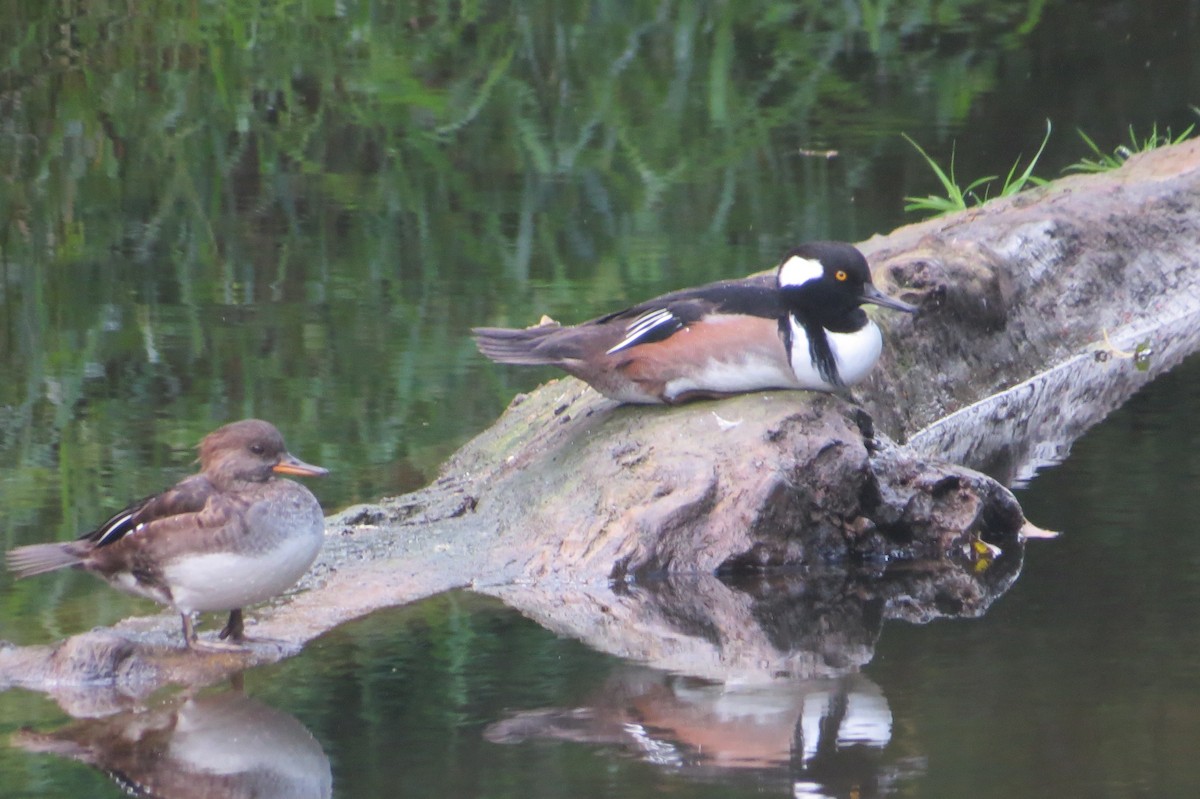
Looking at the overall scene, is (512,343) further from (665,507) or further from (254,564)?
(254,564)

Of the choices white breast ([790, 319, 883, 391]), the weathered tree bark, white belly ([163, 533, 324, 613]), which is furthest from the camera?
white breast ([790, 319, 883, 391])

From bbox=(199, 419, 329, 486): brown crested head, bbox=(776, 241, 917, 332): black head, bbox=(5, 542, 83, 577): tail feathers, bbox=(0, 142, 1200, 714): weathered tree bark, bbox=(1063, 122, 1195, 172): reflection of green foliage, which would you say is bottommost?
bbox=(0, 142, 1200, 714): weathered tree bark

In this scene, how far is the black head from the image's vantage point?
5.83 meters

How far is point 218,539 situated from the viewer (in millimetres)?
4797

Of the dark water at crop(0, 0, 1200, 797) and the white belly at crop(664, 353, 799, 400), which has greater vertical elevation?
the white belly at crop(664, 353, 799, 400)

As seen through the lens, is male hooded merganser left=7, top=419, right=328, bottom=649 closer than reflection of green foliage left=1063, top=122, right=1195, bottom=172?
Yes

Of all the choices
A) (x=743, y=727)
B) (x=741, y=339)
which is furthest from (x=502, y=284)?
(x=743, y=727)


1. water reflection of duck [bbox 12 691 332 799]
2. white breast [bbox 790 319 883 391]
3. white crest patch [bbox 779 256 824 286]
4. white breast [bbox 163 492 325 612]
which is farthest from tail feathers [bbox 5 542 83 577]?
white crest patch [bbox 779 256 824 286]

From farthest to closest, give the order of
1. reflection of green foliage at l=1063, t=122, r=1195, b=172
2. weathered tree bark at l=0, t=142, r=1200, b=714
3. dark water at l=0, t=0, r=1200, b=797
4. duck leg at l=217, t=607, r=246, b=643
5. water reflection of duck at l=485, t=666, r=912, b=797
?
reflection of green foliage at l=1063, t=122, r=1195, b=172, weathered tree bark at l=0, t=142, r=1200, b=714, duck leg at l=217, t=607, r=246, b=643, dark water at l=0, t=0, r=1200, b=797, water reflection of duck at l=485, t=666, r=912, b=797

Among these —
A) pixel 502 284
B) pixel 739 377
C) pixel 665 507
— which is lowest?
pixel 502 284

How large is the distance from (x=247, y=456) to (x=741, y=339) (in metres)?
1.59

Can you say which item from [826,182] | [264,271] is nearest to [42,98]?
[264,271]

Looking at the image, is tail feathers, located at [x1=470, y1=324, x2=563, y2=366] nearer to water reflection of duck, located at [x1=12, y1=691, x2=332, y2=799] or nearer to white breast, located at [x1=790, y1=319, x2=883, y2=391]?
white breast, located at [x1=790, y1=319, x2=883, y2=391]

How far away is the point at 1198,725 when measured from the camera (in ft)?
14.0
